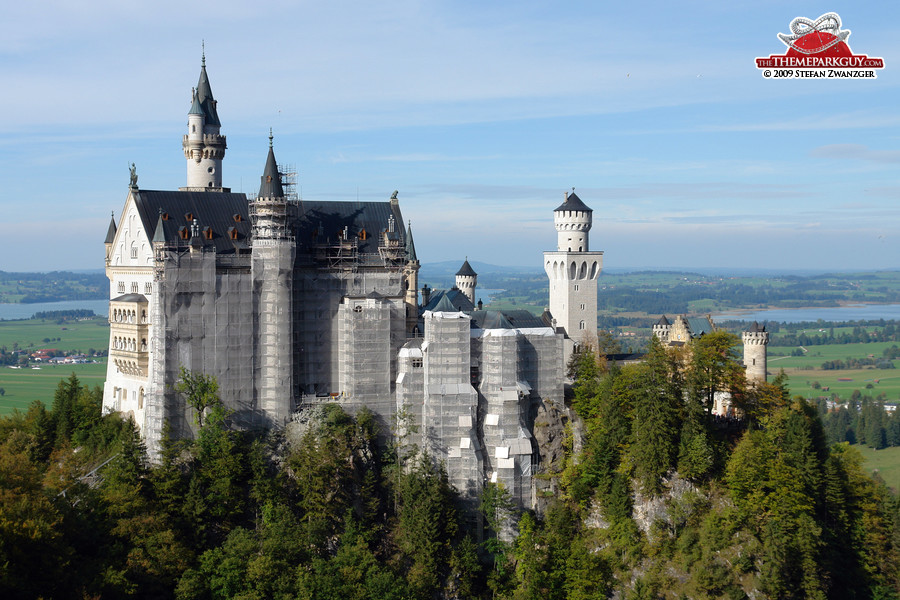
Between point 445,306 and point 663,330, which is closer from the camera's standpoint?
point 445,306

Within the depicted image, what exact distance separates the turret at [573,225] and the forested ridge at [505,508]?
16.9m

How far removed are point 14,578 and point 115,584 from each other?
5.42m

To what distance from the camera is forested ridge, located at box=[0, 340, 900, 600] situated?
5828cm

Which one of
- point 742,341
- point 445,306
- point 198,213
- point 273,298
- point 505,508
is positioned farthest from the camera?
point 742,341

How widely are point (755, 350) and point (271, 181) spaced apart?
39815 millimetres

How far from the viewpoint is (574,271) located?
273 feet

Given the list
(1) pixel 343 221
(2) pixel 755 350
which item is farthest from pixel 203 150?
(2) pixel 755 350

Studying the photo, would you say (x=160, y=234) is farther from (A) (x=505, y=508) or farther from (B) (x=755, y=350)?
(B) (x=755, y=350)

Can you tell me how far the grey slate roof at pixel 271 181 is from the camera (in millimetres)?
65688

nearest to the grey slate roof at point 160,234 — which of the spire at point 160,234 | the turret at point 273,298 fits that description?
the spire at point 160,234

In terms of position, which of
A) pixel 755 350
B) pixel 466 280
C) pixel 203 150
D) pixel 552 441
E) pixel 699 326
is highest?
pixel 203 150

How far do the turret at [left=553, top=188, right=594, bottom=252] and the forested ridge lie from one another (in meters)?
16.9

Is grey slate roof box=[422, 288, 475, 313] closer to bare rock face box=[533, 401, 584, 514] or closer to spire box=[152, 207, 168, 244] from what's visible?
bare rock face box=[533, 401, 584, 514]

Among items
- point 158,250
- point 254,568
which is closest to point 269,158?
point 158,250
